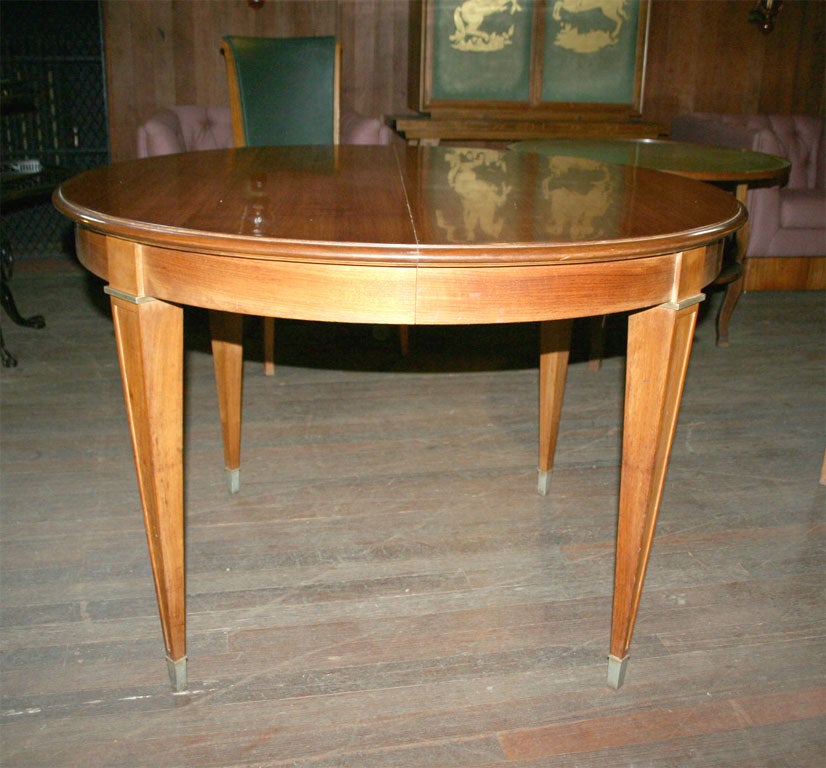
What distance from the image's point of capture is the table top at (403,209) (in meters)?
0.93

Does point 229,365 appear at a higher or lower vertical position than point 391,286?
lower

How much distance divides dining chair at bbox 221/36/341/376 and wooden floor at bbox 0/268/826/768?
690 millimetres

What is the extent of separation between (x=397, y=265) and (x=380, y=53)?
12.4 feet

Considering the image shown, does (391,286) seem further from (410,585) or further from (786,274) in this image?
(786,274)

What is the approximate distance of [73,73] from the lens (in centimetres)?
430

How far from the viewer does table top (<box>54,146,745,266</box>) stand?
93cm

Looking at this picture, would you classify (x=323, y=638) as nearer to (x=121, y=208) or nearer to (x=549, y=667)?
(x=549, y=667)

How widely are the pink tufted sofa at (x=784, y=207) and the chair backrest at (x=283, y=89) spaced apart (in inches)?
77.9

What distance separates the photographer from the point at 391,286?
94 cm

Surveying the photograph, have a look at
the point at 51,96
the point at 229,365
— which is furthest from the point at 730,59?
the point at 229,365

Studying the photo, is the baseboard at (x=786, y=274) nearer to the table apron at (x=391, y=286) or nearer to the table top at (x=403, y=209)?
the table top at (x=403, y=209)

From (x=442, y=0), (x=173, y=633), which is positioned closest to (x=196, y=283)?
(x=173, y=633)

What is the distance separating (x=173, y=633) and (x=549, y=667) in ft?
2.00

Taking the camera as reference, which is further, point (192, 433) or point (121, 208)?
point (192, 433)
